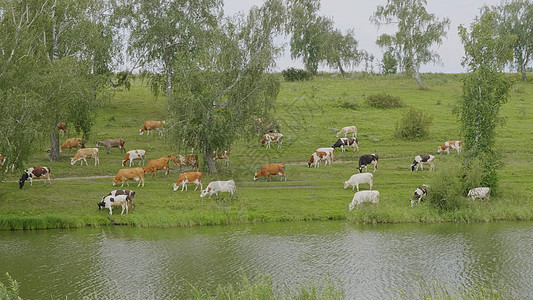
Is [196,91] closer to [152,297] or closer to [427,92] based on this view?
[152,297]

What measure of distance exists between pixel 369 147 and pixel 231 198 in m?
20.6

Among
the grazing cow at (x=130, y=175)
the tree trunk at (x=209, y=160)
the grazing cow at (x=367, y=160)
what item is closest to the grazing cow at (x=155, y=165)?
the tree trunk at (x=209, y=160)

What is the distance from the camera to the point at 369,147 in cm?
5050

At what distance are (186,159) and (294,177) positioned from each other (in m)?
8.47

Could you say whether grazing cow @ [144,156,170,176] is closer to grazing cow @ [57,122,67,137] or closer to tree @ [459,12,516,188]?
grazing cow @ [57,122,67,137]

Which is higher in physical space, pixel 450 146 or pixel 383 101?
pixel 383 101

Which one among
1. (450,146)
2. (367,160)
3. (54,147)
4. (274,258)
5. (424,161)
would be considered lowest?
(274,258)

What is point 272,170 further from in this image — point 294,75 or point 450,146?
point 294,75

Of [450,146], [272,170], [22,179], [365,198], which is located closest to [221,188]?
[272,170]

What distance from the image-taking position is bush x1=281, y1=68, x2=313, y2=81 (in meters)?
84.9

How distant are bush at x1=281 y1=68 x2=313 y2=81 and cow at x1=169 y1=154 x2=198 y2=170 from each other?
44.5 metres

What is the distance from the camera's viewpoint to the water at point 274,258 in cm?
1897

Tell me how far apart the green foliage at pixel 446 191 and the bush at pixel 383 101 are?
112ft

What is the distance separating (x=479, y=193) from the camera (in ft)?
109
